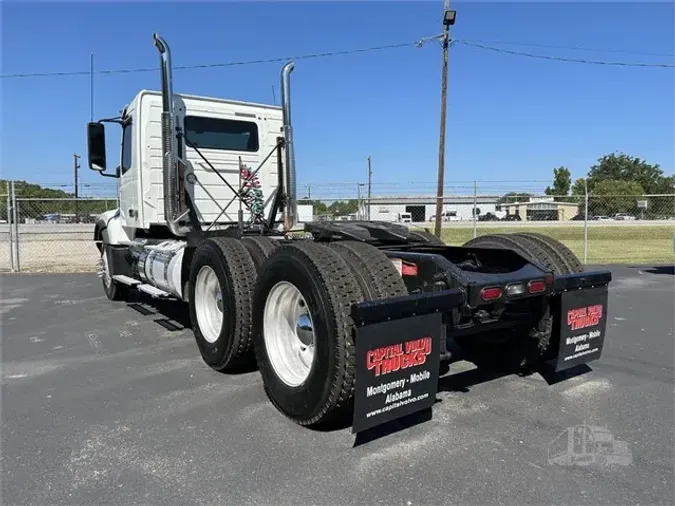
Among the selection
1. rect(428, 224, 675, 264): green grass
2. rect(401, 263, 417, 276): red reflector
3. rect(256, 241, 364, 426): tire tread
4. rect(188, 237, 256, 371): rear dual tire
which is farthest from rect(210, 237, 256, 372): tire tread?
rect(428, 224, 675, 264): green grass

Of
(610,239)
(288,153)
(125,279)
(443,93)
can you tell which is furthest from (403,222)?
(610,239)

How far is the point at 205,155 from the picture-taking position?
704cm

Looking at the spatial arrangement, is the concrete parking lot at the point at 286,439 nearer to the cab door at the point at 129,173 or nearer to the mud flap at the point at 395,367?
the mud flap at the point at 395,367

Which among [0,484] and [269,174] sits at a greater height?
[269,174]

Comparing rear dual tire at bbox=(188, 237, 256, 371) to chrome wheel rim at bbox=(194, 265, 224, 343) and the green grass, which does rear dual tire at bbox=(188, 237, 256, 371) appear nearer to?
chrome wheel rim at bbox=(194, 265, 224, 343)

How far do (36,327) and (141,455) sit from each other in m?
4.66

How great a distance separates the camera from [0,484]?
2.87m

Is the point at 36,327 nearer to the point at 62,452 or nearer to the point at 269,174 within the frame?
the point at 269,174

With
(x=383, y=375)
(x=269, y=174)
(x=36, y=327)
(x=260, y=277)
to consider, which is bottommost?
(x=36, y=327)

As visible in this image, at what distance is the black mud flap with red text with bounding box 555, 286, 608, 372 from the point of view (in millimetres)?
3961

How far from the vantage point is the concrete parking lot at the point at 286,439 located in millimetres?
2762

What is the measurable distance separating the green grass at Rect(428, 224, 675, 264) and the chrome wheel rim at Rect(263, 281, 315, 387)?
44.0 ft

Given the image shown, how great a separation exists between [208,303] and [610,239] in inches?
1000

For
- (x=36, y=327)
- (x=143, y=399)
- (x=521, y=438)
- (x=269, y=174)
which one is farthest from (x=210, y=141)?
(x=521, y=438)
